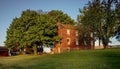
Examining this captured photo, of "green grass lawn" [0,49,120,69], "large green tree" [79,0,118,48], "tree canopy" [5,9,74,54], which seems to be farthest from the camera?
"tree canopy" [5,9,74,54]

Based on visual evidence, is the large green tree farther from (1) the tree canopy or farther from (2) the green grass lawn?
(2) the green grass lawn

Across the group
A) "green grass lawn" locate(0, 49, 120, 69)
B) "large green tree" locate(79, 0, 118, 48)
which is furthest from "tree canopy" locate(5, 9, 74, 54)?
"green grass lawn" locate(0, 49, 120, 69)

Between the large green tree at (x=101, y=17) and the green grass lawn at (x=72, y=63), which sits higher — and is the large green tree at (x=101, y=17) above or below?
above

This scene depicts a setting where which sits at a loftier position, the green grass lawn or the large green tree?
the large green tree

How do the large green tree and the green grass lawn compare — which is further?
the large green tree

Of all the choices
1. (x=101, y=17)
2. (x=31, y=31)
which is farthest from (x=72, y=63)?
(x=31, y=31)

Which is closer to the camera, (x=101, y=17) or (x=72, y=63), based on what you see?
(x=72, y=63)

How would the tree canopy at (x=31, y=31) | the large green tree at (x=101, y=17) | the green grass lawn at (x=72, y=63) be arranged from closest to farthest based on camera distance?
the green grass lawn at (x=72, y=63), the large green tree at (x=101, y=17), the tree canopy at (x=31, y=31)

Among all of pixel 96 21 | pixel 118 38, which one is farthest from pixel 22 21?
pixel 118 38

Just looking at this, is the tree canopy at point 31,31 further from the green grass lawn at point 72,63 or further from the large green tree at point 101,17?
the green grass lawn at point 72,63

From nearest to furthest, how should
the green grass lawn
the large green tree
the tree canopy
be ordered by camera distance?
the green grass lawn < the large green tree < the tree canopy

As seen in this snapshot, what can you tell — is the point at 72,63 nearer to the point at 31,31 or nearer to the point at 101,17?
the point at 101,17

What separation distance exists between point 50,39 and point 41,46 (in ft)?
21.0

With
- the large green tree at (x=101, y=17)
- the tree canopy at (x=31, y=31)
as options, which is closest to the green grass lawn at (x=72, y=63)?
the large green tree at (x=101, y=17)
